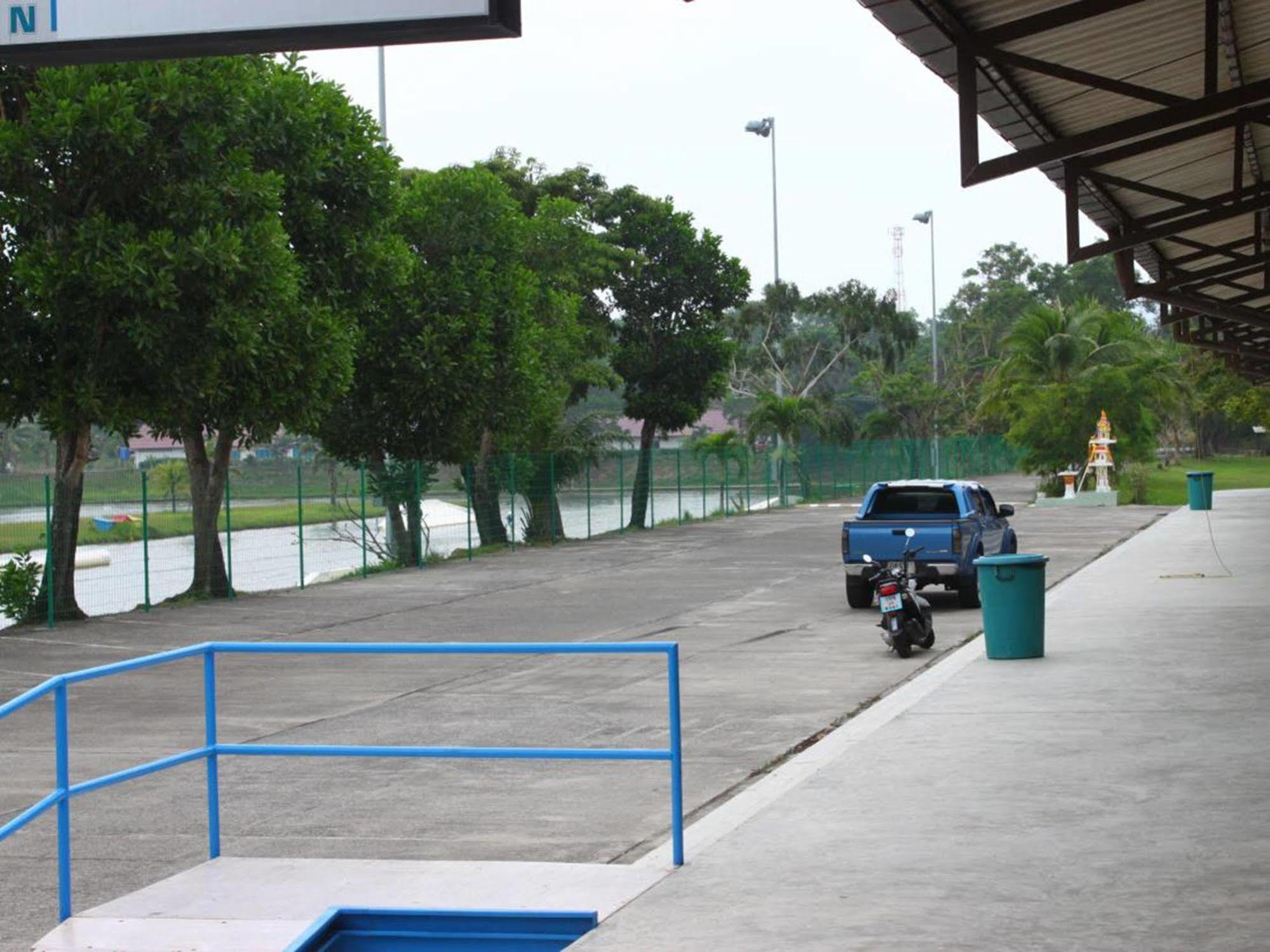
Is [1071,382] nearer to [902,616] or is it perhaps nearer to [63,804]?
[902,616]

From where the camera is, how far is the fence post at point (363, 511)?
3316 cm

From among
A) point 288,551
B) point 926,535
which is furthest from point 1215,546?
point 288,551

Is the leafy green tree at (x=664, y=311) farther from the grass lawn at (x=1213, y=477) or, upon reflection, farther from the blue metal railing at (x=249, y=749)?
the blue metal railing at (x=249, y=749)

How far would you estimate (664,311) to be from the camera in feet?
160

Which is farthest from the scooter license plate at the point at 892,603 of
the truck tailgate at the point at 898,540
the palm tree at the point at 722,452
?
the palm tree at the point at 722,452

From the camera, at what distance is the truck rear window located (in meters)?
24.1

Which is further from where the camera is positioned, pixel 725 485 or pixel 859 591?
pixel 725 485

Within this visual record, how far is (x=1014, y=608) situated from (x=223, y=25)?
467 inches

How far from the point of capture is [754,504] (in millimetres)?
66125

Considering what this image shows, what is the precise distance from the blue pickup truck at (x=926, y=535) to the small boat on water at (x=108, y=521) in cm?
1702

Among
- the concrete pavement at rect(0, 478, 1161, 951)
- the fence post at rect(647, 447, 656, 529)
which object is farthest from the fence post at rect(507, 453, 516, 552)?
the concrete pavement at rect(0, 478, 1161, 951)

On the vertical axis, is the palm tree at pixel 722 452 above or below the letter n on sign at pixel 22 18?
below

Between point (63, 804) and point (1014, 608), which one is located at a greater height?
point (63, 804)

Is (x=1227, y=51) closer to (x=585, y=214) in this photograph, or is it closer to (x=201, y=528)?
(x=201, y=528)
